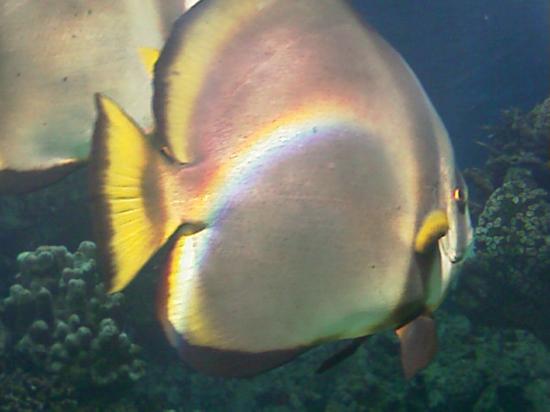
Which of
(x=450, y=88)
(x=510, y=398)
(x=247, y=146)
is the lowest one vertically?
(x=450, y=88)

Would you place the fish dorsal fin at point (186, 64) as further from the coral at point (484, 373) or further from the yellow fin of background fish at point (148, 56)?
the coral at point (484, 373)

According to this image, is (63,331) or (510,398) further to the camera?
(510,398)

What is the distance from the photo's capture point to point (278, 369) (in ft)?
13.5

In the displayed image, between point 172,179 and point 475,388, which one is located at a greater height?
point 172,179

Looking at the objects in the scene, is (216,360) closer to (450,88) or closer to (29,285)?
(29,285)

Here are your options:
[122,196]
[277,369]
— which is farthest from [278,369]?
[122,196]

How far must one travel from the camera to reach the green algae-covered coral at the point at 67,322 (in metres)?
3.37

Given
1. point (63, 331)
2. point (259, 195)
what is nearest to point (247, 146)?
point (259, 195)

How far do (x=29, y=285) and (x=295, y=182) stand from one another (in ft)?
10.2

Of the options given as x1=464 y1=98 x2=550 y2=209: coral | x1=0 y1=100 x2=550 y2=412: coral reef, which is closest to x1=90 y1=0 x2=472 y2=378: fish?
x1=0 y1=100 x2=550 y2=412: coral reef

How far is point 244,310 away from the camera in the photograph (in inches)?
39.3

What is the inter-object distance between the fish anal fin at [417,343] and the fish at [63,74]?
73cm

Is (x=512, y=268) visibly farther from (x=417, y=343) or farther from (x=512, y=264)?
(x=417, y=343)

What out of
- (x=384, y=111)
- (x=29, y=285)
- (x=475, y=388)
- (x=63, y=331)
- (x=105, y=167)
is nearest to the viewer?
(x=105, y=167)
